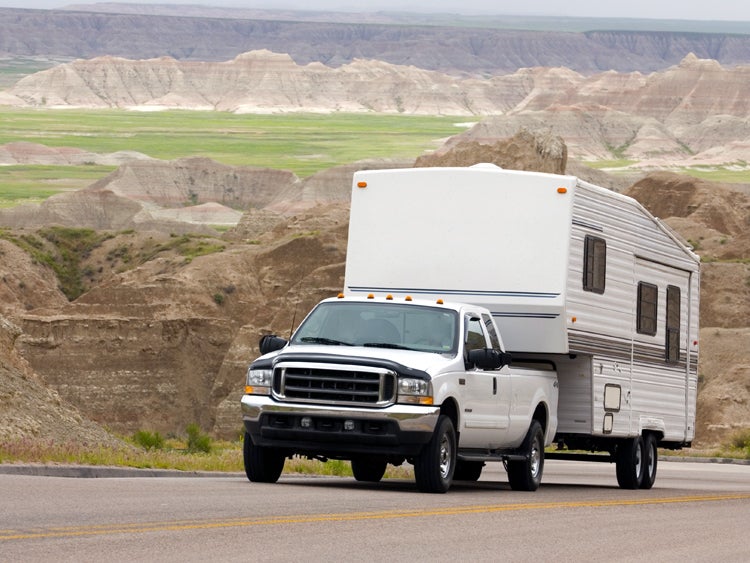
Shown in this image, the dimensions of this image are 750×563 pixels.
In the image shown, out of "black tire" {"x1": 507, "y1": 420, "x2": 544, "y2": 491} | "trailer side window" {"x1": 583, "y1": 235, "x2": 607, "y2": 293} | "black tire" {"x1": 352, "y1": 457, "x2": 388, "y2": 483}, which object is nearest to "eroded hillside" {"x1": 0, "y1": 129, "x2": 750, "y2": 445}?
"black tire" {"x1": 352, "y1": 457, "x2": 388, "y2": 483}

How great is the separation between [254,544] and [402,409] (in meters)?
5.10

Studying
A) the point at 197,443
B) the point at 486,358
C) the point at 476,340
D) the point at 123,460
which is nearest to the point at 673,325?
the point at 476,340

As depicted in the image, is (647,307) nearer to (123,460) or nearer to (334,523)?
(123,460)

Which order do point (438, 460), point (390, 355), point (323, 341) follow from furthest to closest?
1. point (323, 341)
2. point (390, 355)
3. point (438, 460)

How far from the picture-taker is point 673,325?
23.1 metres

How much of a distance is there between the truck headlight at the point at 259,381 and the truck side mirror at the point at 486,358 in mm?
2244

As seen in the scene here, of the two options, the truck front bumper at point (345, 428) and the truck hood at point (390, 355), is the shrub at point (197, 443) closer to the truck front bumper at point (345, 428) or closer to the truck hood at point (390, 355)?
the truck hood at point (390, 355)

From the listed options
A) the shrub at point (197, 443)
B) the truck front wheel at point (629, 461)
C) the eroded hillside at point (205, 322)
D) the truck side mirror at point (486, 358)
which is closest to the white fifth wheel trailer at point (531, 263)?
the truck front wheel at point (629, 461)

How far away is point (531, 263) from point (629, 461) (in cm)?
467

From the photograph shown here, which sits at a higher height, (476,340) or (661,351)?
(661,351)

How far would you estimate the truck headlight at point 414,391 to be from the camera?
16.4 metres

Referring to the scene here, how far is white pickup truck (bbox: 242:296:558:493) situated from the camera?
16.4 metres

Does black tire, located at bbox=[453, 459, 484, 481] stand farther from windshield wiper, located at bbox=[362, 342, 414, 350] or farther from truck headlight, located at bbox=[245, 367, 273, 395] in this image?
truck headlight, located at bbox=[245, 367, 273, 395]

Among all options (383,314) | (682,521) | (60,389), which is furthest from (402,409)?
(60,389)
